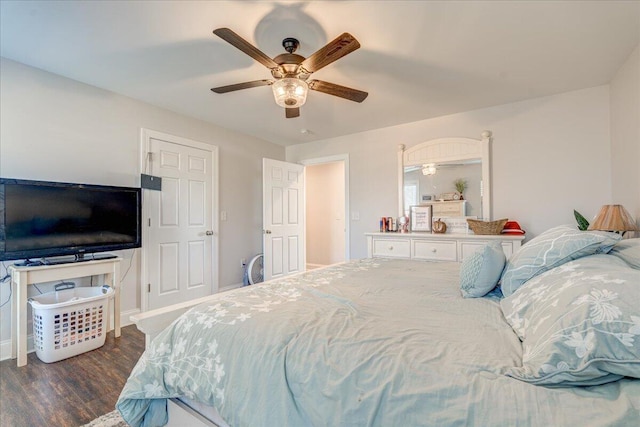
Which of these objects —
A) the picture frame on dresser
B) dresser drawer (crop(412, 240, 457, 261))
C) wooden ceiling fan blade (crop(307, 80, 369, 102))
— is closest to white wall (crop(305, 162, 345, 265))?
the picture frame on dresser

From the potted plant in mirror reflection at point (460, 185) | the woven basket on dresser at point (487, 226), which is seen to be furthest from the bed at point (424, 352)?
the potted plant in mirror reflection at point (460, 185)

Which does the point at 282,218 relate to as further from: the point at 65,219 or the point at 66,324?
the point at 66,324

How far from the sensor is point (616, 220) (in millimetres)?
2113

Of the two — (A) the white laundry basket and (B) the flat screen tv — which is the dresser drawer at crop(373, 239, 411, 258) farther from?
(A) the white laundry basket

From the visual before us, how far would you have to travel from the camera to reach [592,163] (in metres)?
2.91

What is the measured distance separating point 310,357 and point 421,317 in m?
0.47

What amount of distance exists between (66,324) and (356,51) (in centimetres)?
305

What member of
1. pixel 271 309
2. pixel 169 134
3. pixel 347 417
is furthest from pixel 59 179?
pixel 347 417

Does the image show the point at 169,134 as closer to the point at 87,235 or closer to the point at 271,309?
the point at 87,235

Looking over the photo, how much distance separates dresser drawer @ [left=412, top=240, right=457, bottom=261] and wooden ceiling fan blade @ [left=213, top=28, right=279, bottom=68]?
98.1 inches

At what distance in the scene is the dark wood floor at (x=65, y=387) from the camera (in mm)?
1627

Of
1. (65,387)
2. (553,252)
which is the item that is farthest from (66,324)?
(553,252)

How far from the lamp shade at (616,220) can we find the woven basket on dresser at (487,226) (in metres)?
0.96

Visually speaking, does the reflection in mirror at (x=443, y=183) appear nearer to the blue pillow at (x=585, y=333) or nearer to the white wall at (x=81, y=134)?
the white wall at (x=81, y=134)
